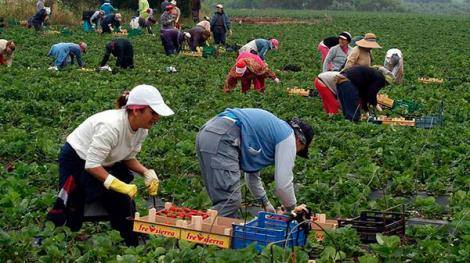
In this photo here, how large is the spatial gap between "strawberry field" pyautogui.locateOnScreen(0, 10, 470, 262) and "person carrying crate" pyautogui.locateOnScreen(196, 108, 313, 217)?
434 mm

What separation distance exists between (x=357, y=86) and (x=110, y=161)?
6.95 m

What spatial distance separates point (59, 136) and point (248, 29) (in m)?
26.3

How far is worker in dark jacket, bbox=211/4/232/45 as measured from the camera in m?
25.0

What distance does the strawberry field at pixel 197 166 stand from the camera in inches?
226

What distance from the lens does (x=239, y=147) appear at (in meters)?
6.45

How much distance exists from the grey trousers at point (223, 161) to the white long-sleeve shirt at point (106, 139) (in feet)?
2.07

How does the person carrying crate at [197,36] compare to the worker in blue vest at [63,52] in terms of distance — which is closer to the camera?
the worker in blue vest at [63,52]

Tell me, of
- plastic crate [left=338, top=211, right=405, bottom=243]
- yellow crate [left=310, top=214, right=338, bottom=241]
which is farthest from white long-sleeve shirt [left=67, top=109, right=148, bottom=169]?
plastic crate [left=338, top=211, right=405, bottom=243]

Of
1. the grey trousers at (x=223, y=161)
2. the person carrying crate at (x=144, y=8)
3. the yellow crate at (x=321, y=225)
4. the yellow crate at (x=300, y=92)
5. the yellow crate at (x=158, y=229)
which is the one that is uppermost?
the grey trousers at (x=223, y=161)

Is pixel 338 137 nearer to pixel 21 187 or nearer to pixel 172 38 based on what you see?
pixel 21 187

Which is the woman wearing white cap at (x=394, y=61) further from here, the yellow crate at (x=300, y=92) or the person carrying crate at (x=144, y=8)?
the person carrying crate at (x=144, y=8)

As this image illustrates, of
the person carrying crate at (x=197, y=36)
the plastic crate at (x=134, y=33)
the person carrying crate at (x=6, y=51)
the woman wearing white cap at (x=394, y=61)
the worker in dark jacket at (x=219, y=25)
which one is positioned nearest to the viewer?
the woman wearing white cap at (x=394, y=61)

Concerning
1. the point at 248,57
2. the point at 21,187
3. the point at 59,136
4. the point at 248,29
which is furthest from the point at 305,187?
the point at 248,29

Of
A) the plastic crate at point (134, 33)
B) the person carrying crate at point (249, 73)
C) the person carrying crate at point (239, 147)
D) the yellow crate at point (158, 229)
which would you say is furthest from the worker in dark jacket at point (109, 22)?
the yellow crate at point (158, 229)
